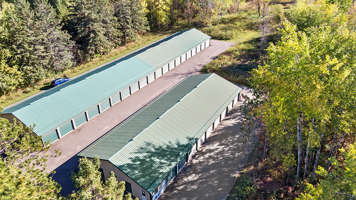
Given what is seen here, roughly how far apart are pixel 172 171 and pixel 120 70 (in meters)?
22.4

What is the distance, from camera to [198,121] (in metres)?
31.0

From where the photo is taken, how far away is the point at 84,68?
5259 centimetres

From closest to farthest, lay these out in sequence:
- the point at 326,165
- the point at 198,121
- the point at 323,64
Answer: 1. the point at 323,64
2. the point at 326,165
3. the point at 198,121

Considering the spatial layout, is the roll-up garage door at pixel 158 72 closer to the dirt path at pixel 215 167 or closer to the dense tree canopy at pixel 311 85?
the dirt path at pixel 215 167

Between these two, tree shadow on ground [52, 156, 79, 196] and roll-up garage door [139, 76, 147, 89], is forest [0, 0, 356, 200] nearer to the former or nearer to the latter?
tree shadow on ground [52, 156, 79, 196]

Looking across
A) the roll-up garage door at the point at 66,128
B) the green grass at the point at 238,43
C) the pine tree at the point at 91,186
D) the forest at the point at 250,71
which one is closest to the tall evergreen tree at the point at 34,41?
the forest at the point at 250,71

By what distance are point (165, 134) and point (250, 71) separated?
26.6m

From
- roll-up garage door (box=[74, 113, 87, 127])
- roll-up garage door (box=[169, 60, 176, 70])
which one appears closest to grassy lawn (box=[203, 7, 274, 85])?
roll-up garage door (box=[169, 60, 176, 70])

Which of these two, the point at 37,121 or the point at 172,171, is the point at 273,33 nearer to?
the point at 172,171

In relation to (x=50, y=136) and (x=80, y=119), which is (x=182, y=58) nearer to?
(x=80, y=119)

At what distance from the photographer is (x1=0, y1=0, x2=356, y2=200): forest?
15242 millimetres

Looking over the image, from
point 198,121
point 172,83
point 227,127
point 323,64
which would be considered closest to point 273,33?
point 172,83

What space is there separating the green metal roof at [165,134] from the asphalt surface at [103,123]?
4.36 metres

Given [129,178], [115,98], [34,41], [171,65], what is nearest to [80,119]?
[115,98]
